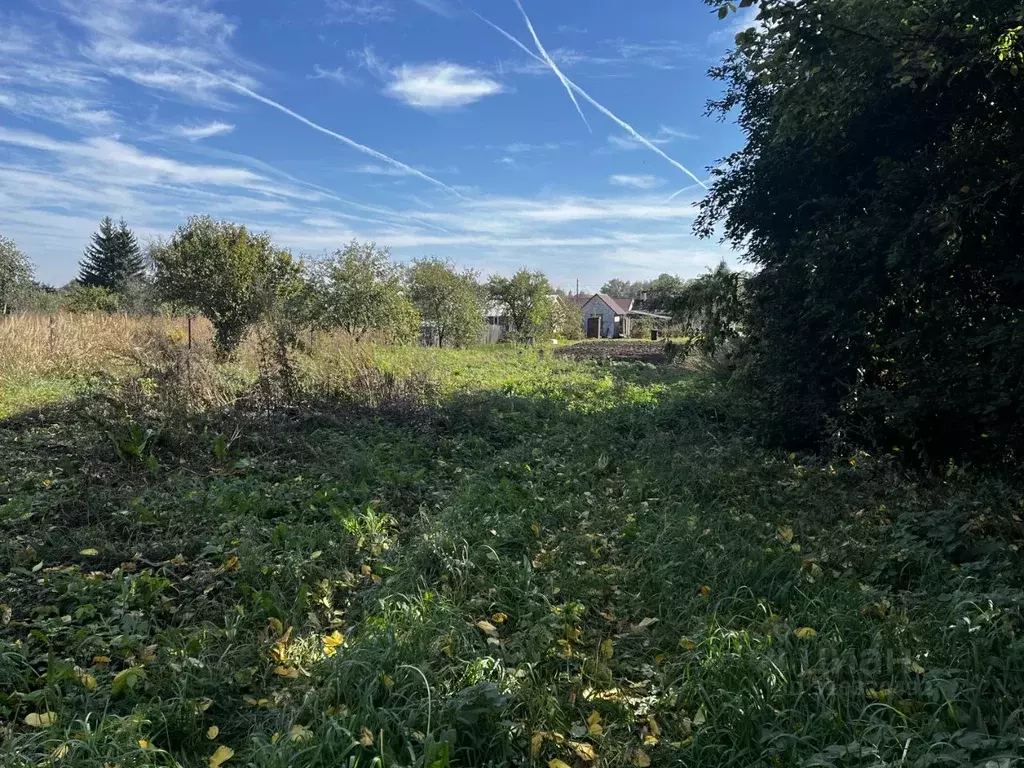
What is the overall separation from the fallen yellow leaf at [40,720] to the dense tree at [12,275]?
91.1 ft

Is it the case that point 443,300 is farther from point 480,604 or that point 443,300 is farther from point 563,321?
point 480,604

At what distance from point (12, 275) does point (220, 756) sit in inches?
1242

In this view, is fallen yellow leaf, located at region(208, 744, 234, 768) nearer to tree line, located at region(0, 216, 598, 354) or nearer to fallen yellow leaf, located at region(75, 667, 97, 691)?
fallen yellow leaf, located at region(75, 667, 97, 691)

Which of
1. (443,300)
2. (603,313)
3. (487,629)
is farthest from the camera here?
(603,313)

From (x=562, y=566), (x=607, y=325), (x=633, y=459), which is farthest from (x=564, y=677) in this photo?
(x=607, y=325)

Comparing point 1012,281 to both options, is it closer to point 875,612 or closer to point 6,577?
point 875,612

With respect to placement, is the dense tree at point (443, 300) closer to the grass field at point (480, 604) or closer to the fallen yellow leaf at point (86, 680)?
the grass field at point (480, 604)

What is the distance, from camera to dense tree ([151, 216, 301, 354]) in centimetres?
1210

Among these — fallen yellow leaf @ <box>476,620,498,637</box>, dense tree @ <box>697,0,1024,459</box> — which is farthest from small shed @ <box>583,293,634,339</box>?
fallen yellow leaf @ <box>476,620,498,637</box>

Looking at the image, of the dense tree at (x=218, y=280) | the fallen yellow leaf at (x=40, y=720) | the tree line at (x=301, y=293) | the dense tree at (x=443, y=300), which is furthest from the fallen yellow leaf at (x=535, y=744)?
the dense tree at (x=443, y=300)

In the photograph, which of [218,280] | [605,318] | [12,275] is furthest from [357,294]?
[605,318]

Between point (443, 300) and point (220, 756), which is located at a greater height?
point (443, 300)

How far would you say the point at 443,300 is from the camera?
23.5m

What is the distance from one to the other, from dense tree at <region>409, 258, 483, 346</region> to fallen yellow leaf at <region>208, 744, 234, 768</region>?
837 inches
